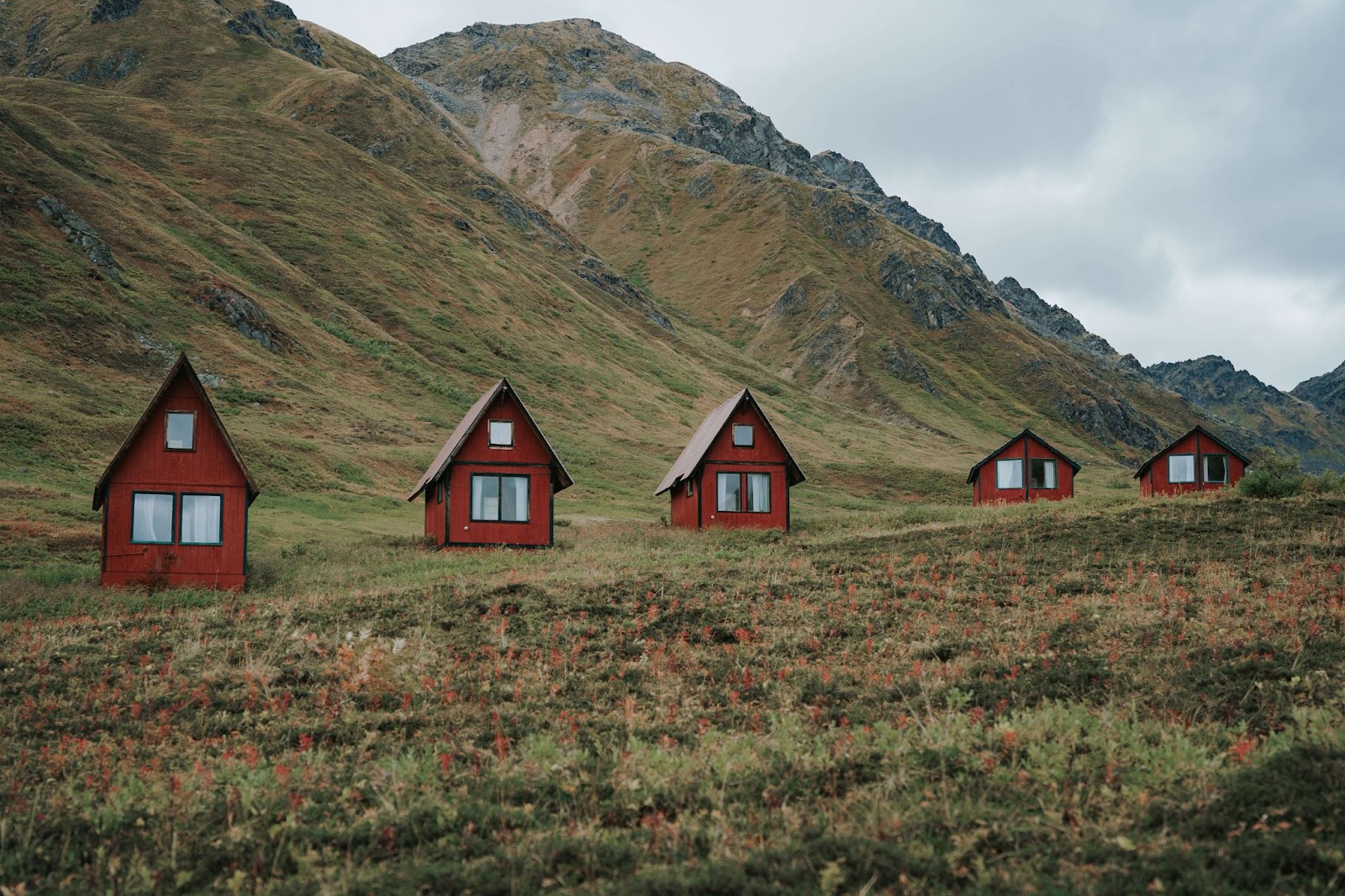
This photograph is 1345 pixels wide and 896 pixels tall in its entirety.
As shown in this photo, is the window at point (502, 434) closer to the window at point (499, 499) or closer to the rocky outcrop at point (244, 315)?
the window at point (499, 499)

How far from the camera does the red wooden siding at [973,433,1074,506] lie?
54719 mm

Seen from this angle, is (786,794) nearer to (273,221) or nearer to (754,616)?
(754,616)

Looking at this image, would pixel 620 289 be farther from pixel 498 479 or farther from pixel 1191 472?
pixel 498 479

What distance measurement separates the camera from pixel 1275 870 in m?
7.89

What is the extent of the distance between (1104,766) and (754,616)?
10331 millimetres

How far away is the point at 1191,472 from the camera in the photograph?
181 ft

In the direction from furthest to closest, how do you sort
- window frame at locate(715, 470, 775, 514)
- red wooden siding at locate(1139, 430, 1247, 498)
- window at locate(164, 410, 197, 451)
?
red wooden siding at locate(1139, 430, 1247, 498)
window frame at locate(715, 470, 775, 514)
window at locate(164, 410, 197, 451)

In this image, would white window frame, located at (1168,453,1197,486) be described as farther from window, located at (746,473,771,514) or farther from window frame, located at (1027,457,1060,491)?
window, located at (746,473,771,514)

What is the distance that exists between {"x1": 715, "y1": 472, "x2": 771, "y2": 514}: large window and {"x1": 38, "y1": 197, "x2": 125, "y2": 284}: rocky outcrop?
56913 millimetres

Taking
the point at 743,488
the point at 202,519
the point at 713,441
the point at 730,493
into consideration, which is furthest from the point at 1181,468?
the point at 202,519

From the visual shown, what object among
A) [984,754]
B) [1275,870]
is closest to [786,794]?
[984,754]

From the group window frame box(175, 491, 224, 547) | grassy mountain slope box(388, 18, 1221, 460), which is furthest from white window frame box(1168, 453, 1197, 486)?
grassy mountain slope box(388, 18, 1221, 460)

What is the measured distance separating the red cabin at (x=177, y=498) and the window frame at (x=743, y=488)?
67.7ft

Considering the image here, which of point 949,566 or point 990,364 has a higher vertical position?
point 990,364
